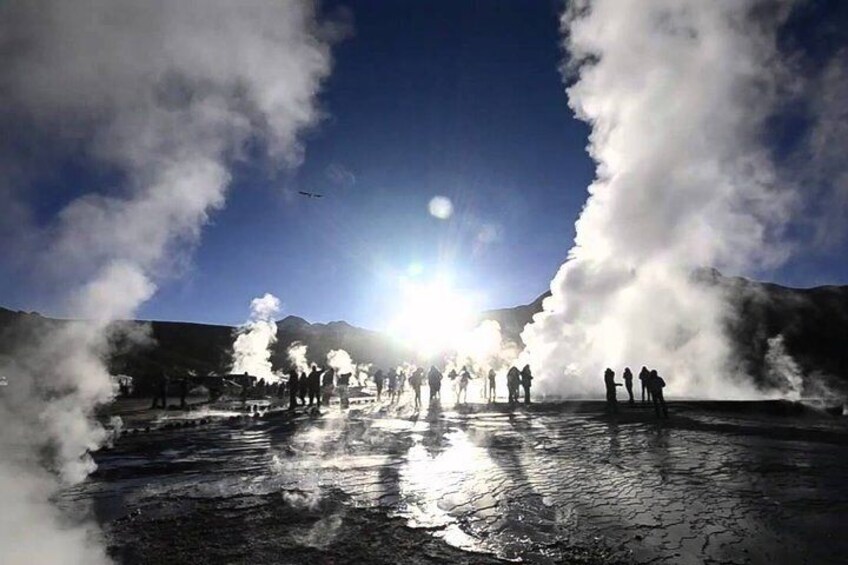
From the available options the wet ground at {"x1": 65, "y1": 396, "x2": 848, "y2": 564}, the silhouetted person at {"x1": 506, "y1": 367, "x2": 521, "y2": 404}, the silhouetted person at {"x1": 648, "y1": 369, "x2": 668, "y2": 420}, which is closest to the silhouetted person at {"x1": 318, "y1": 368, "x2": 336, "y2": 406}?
the silhouetted person at {"x1": 506, "y1": 367, "x2": 521, "y2": 404}

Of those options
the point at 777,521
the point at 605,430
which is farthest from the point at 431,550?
the point at 605,430

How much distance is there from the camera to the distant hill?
58.8 metres

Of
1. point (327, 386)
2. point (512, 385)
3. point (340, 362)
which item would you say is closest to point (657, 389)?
point (512, 385)

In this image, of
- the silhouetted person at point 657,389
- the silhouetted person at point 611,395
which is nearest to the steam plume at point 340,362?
the silhouetted person at point 611,395

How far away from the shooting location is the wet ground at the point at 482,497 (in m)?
5.14

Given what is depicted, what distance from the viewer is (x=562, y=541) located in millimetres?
5348

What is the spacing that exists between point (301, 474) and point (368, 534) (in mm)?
3735

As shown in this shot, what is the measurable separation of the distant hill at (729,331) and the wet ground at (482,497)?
3778 cm

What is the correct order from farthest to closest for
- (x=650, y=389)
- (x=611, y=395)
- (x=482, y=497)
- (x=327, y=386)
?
1. (x=327, y=386)
2. (x=611, y=395)
3. (x=650, y=389)
4. (x=482, y=497)

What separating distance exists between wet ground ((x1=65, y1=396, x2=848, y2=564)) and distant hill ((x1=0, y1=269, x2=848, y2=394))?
37784 millimetres

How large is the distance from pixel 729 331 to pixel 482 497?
6559 cm

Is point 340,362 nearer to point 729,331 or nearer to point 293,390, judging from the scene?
point 729,331

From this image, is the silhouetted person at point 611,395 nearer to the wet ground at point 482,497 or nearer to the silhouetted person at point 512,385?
the wet ground at point 482,497

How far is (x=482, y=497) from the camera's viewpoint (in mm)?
7172
